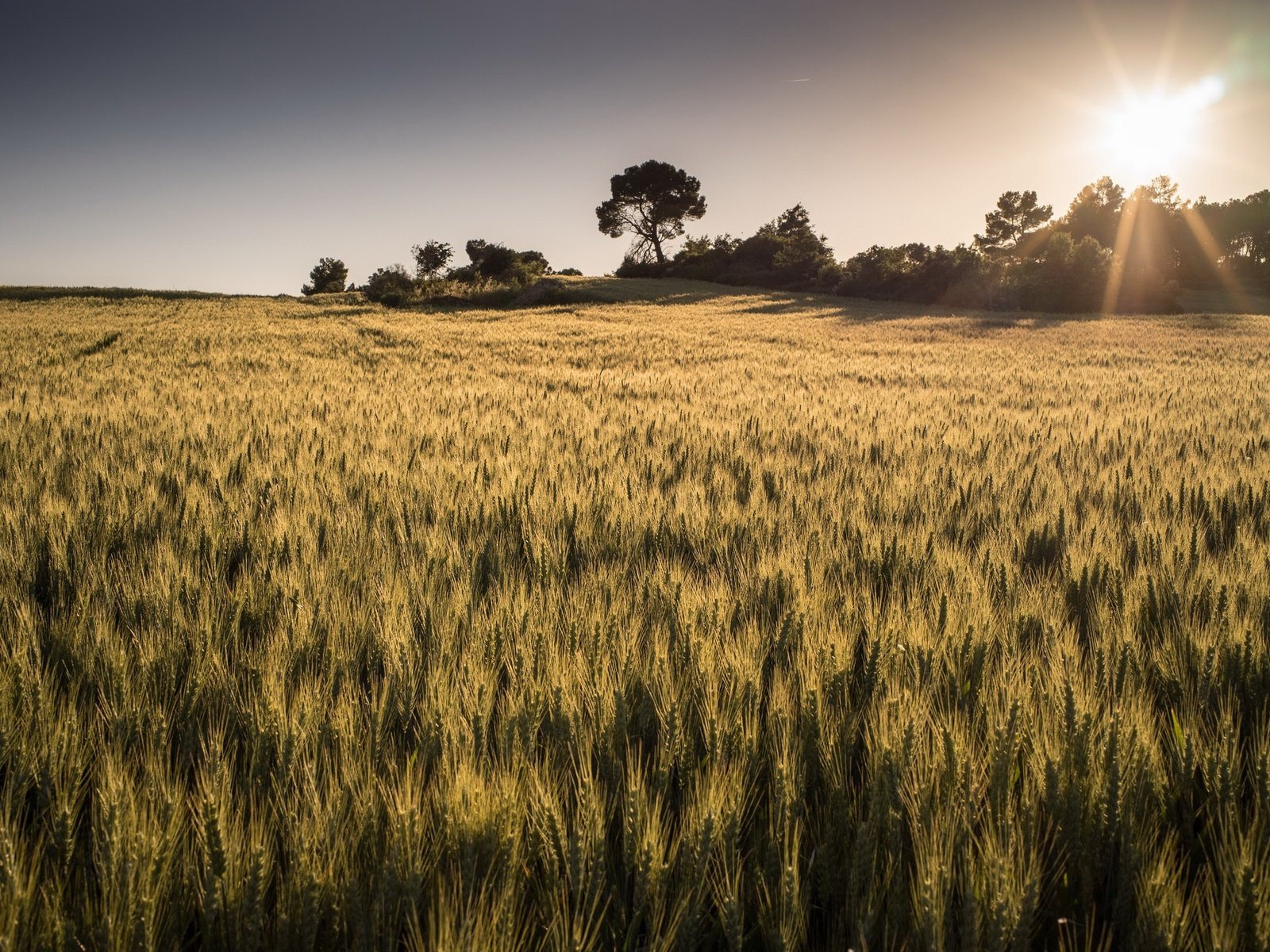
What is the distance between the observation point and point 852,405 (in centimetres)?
745

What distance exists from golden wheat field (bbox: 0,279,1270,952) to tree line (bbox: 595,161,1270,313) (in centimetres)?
3235

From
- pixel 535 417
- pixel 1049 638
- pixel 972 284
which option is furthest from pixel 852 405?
pixel 972 284

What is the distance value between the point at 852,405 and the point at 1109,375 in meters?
6.56

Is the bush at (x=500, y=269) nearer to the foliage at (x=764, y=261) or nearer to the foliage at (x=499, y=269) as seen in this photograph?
the foliage at (x=499, y=269)

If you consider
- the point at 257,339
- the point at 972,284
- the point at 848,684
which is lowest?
the point at 848,684

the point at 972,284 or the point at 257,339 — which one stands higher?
the point at 972,284

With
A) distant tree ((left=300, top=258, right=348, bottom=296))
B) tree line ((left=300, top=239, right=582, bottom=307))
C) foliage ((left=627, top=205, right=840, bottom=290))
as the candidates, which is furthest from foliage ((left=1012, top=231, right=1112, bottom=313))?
distant tree ((left=300, top=258, right=348, bottom=296))

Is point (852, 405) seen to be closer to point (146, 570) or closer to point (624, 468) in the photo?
point (624, 468)

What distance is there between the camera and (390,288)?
111 ft

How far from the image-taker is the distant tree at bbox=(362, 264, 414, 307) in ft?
104

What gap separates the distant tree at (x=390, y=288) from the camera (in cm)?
3185

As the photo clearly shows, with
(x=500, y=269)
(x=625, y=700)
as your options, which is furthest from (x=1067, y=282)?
(x=625, y=700)

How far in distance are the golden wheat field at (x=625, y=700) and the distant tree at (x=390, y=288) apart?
29.2 meters

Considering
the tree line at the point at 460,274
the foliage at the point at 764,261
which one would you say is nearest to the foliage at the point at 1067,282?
the foliage at the point at 764,261
